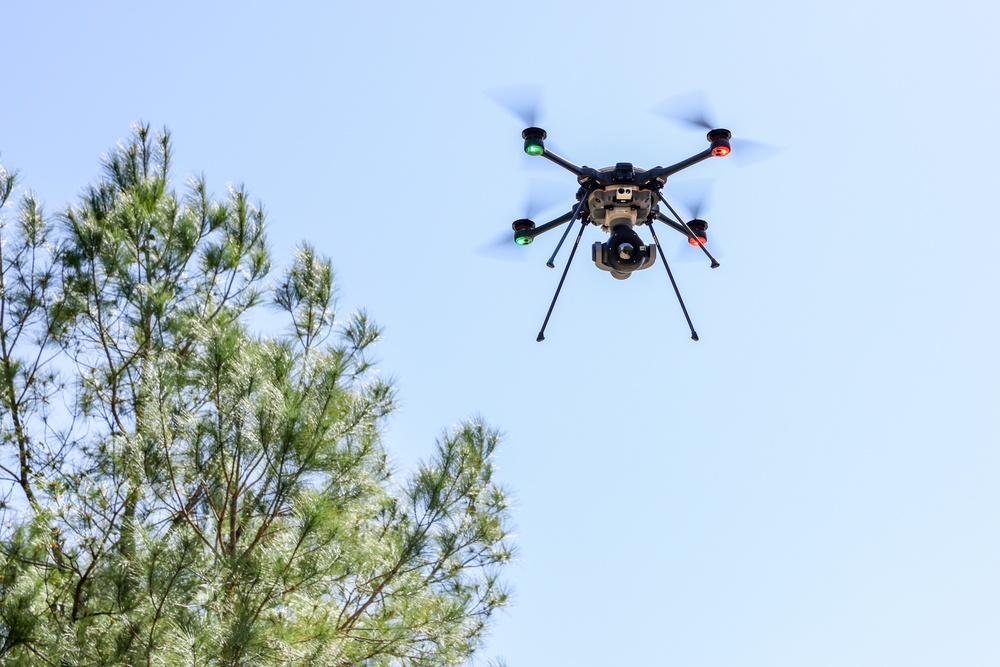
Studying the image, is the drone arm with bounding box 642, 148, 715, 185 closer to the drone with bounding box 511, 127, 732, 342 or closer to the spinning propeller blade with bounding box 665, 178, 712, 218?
the drone with bounding box 511, 127, 732, 342

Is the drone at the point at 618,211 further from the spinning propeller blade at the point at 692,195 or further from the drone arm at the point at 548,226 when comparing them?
the spinning propeller blade at the point at 692,195

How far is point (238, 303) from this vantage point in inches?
221

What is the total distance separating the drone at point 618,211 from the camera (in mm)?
4199

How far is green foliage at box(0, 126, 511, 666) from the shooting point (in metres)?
4.07

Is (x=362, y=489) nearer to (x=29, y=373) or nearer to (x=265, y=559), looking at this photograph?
(x=265, y=559)

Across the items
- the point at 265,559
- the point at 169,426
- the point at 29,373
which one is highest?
the point at 29,373

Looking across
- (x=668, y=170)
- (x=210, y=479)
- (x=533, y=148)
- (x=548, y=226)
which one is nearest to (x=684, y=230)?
(x=668, y=170)

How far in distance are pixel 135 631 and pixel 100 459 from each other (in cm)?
129

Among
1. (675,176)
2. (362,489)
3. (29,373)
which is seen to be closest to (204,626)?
(362,489)

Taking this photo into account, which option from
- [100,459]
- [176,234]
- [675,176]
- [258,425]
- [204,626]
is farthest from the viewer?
[176,234]

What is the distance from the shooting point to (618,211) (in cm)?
432

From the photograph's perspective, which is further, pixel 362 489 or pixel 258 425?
pixel 362 489

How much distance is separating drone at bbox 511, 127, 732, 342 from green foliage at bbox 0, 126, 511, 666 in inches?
44.2

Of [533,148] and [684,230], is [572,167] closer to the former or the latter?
[533,148]
